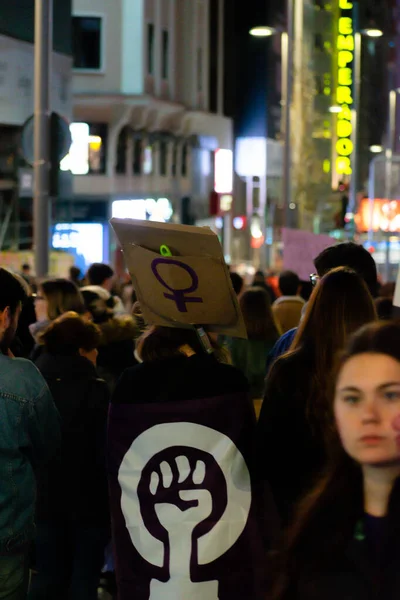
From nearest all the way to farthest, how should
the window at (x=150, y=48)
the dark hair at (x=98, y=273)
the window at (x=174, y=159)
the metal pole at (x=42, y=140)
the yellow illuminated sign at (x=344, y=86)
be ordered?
1. the dark hair at (x=98, y=273)
2. the metal pole at (x=42, y=140)
3. the window at (x=150, y=48)
4. the window at (x=174, y=159)
5. the yellow illuminated sign at (x=344, y=86)

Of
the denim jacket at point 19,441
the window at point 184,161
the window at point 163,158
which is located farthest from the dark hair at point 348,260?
the window at point 184,161

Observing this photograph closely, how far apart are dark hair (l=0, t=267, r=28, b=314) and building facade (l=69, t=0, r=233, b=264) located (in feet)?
136

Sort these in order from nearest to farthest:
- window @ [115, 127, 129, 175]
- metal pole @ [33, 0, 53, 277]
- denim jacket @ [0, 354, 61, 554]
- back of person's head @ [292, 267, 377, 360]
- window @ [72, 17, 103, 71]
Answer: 1. back of person's head @ [292, 267, 377, 360]
2. denim jacket @ [0, 354, 61, 554]
3. metal pole @ [33, 0, 53, 277]
4. window @ [72, 17, 103, 71]
5. window @ [115, 127, 129, 175]

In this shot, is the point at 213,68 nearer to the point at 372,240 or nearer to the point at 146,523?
the point at 372,240

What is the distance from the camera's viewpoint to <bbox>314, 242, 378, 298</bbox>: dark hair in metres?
6.39

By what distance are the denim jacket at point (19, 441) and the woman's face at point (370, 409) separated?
8.04ft

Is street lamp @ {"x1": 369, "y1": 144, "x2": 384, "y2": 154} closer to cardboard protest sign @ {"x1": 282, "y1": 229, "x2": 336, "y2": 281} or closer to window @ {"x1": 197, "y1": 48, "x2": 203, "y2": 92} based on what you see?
window @ {"x1": 197, "y1": 48, "x2": 203, "y2": 92}

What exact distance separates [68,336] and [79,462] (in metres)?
0.60

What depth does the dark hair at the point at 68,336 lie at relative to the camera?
21.1ft

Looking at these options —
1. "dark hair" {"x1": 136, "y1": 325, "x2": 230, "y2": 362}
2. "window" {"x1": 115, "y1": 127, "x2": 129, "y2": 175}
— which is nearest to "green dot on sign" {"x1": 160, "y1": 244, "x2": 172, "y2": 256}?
"dark hair" {"x1": 136, "y1": 325, "x2": 230, "y2": 362}

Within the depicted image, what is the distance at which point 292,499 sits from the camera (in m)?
4.82

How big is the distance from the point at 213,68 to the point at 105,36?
60.7 ft

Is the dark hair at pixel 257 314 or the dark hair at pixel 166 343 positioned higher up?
the dark hair at pixel 166 343

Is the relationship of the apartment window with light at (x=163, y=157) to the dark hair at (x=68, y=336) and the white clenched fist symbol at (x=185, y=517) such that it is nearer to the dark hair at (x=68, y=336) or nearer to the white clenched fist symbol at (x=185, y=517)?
the dark hair at (x=68, y=336)
